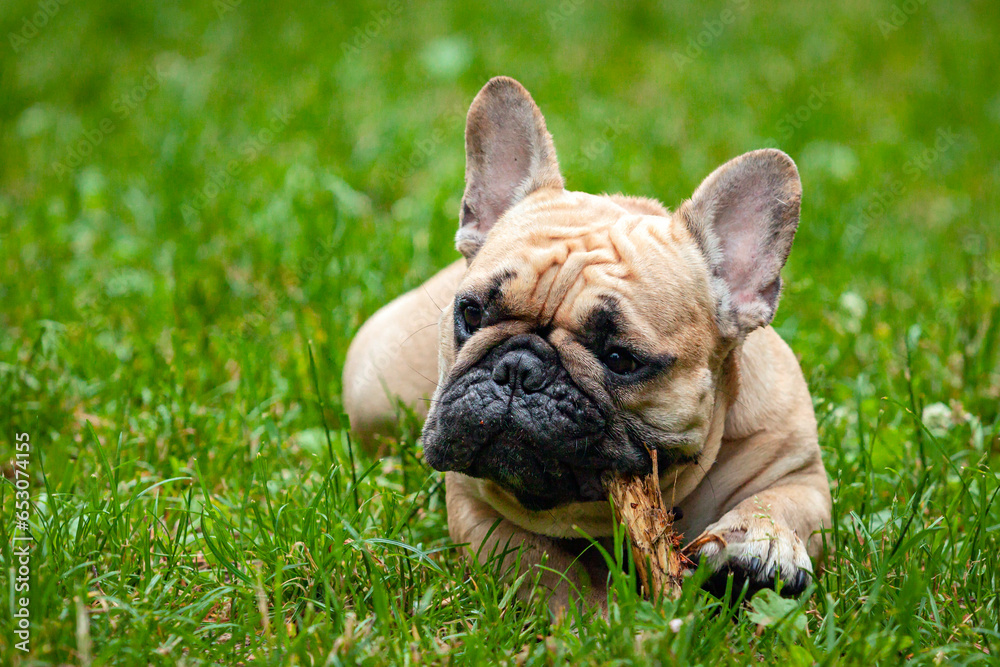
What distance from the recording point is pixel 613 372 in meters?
2.72

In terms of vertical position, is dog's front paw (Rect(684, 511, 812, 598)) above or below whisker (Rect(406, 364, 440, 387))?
below

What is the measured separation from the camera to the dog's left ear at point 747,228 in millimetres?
2980

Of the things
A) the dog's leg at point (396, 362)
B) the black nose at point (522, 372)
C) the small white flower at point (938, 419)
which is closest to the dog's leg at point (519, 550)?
the black nose at point (522, 372)

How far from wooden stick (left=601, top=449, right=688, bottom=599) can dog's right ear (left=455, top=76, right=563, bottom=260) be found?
1152mm

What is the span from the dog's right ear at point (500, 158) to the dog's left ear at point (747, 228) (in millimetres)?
607

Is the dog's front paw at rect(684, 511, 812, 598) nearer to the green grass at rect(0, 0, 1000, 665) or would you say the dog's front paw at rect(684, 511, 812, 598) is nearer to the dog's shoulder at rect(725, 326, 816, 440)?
the green grass at rect(0, 0, 1000, 665)

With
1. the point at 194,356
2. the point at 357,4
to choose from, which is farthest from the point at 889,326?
the point at 357,4

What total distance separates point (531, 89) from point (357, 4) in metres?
2.47

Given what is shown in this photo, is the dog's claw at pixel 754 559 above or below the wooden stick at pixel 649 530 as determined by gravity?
below

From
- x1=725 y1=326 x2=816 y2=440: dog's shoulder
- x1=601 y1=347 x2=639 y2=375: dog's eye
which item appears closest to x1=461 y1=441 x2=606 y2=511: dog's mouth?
x1=601 y1=347 x2=639 y2=375: dog's eye

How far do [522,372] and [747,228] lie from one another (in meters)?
0.96

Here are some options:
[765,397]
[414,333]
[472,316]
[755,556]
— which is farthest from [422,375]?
[755,556]

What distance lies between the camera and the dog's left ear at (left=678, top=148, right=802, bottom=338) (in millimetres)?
2980

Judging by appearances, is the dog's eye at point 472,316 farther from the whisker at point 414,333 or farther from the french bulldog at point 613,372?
the whisker at point 414,333
